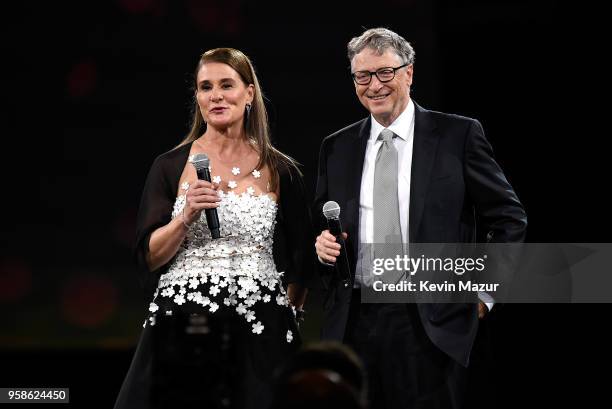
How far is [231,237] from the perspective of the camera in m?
2.88

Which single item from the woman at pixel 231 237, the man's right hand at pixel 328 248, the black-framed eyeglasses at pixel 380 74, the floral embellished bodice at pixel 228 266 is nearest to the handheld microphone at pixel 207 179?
the woman at pixel 231 237

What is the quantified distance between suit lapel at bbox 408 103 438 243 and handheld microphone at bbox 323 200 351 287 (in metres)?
0.23

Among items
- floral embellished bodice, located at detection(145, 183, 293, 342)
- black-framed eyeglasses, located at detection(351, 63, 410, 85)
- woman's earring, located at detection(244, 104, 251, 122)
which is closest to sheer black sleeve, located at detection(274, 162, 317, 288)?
floral embellished bodice, located at detection(145, 183, 293, 342)

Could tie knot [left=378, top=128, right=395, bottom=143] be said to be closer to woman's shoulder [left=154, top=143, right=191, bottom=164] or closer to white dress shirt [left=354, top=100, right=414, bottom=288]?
white dress shirt [left=354, top=100, right=414, bottom=288]

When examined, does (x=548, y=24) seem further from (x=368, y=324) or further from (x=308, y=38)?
(x=368, y=324)

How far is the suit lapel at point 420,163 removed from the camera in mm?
2715

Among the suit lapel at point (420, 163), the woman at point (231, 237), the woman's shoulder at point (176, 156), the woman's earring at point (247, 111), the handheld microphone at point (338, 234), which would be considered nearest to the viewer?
the handheld microphone at point (338, 234)

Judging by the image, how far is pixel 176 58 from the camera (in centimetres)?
429

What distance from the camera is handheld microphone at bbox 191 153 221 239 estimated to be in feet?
8.62

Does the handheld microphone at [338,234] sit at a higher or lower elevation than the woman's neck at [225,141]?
lower

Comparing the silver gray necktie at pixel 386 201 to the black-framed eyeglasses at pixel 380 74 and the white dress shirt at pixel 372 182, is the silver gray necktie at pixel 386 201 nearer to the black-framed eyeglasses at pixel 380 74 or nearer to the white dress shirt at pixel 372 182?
the white dress shirt at pixel 372 182

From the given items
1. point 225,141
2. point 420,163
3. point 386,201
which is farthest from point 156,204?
point 420,163

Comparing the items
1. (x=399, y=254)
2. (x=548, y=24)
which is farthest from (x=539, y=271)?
(x=399, y=254)

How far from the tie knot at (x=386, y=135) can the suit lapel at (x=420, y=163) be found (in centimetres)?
8
